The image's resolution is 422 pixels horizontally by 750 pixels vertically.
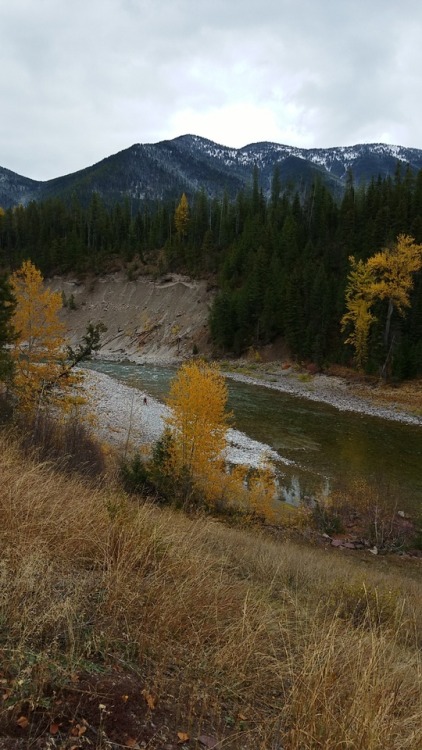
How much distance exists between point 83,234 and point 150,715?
111 m

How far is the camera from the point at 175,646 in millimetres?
3141

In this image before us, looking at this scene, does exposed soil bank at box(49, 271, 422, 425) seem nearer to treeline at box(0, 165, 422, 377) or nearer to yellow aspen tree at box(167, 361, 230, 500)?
treeline at box(0, 165, 422, 377)

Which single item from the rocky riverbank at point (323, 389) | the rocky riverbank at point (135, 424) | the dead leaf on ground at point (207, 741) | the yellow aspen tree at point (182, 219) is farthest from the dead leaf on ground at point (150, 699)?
the yellow aspen tree at point (182, 219)

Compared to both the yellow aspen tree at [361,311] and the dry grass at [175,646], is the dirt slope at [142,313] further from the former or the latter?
the dry grass at [175,646]

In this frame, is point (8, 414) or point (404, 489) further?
point (404, 489)

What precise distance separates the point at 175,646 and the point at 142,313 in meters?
79.2

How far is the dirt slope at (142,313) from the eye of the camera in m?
71.2

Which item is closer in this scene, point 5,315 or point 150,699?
point 150,699

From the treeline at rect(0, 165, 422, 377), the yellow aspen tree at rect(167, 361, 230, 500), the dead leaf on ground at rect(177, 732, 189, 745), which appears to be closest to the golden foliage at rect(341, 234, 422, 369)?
the treeline at rect(0, 165, 422, 377)

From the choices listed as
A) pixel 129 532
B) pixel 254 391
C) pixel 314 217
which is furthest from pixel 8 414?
pixel 314 217

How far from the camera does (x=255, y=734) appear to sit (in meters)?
2.57

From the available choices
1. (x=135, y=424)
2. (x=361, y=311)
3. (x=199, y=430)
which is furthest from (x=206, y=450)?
(x=361, y=311)

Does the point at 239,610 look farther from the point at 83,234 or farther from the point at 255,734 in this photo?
the point at 83,234

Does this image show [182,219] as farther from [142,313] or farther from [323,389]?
[323,389]
